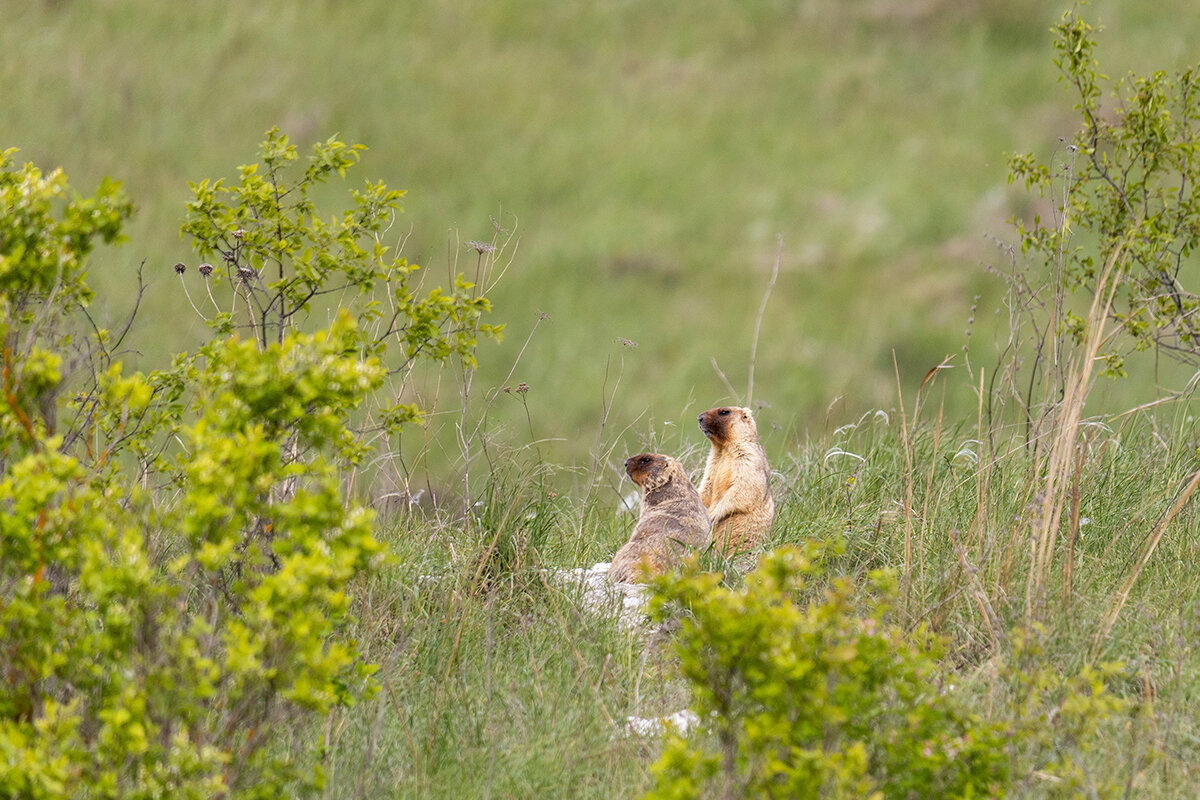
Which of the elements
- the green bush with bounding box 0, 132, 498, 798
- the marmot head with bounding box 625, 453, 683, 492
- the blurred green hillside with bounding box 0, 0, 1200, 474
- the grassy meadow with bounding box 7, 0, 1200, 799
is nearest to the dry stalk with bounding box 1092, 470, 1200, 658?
the grassy meadow with bounding box 7, 0, 1200, 799

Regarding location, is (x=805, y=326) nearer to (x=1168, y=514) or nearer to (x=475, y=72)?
(x=475, y=72)

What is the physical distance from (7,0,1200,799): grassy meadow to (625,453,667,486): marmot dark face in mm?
309

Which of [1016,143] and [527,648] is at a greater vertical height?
[1016,143]

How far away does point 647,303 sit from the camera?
17109 millimetres

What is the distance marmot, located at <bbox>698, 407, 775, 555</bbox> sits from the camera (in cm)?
521

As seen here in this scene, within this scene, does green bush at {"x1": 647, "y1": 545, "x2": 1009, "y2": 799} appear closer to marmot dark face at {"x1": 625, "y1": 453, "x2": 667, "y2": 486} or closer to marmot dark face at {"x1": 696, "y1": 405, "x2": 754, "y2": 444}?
marmot dark face at {"x1": 625, "y1": 453, "x2": 667, "y2": 486}

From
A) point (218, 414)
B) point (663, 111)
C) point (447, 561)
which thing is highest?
point (663, 111)

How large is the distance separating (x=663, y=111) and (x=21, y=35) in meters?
10.2

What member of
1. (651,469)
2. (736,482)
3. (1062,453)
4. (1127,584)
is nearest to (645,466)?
(651,469)

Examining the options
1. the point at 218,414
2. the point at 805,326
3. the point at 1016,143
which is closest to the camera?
the point at 218,414

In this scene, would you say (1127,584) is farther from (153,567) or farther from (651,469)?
(153,567)

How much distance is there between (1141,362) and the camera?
14.3 meters

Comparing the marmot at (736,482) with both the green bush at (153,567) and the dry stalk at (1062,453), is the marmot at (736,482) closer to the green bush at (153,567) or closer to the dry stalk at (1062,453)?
the dry stalk at (1062,453)

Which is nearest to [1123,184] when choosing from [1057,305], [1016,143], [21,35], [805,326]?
[1057,305]
